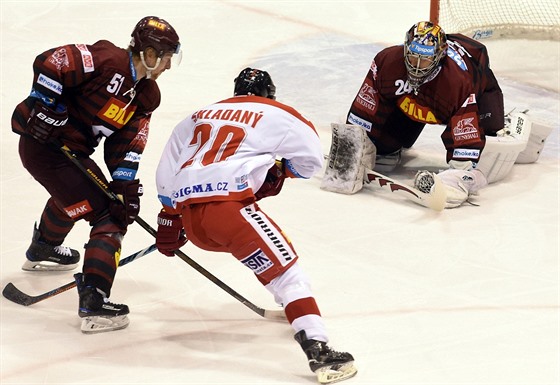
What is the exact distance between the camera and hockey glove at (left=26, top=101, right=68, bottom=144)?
11.6 feet

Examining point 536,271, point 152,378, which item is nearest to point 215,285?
point 152,378

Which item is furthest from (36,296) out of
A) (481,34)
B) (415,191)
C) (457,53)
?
(481,34)

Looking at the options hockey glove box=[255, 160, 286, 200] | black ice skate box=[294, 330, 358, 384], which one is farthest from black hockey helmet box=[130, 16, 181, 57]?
black ice skate box=[294, 330, 358, 384]

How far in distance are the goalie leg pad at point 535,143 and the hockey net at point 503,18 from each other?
5.56ft

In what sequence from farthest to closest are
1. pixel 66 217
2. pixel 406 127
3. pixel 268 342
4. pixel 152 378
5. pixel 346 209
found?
1. pixel 406 127
2. pixel 346 209
3. pixel 66 217
4. pixel 268 342
5. pixel 152 378

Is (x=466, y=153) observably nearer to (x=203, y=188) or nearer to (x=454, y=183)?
(x=454, y=183)

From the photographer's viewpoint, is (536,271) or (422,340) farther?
(536,271)

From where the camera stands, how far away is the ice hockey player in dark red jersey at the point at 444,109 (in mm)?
4707

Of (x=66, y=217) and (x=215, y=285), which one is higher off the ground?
(x=66, y=217)

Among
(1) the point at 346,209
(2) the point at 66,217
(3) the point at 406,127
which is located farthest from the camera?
(3) the point at 406,127

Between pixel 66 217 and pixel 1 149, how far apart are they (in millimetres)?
1469

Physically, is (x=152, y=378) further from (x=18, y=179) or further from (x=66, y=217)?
(x=18, y=179)

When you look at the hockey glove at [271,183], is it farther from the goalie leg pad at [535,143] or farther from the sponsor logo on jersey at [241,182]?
the goalie leg pad at [535,143]

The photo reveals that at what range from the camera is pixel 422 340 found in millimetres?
3609
